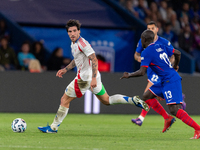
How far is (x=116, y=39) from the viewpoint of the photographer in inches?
649

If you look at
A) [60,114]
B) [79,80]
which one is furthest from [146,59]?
[60,114]

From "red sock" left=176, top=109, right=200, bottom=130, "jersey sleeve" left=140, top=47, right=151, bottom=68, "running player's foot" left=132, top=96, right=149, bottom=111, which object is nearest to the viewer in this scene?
"red sock" left=176, top=109, right=200, bottom=130

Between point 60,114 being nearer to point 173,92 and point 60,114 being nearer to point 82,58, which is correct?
point 82,58

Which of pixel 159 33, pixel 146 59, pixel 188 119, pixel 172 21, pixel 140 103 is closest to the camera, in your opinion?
pixel 188 119

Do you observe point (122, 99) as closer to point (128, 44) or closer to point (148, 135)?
point (148, 135)

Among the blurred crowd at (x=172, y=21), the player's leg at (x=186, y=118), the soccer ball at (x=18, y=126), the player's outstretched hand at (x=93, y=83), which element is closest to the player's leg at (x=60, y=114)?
the soccer ball at (x=18, y=126)

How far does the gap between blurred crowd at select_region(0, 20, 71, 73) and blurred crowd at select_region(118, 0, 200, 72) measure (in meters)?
4.27

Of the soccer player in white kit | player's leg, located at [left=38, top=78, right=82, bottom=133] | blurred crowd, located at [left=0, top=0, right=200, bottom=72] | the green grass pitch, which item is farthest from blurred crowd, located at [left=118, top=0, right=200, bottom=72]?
player's leg, located at [left=38, top=78, right=82, bottom=133]

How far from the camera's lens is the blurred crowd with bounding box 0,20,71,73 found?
13562 mm

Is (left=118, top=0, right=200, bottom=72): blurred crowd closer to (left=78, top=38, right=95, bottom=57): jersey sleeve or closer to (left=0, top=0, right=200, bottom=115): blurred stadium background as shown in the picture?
(left=0, top=0, right=200, bottom=115): blurred stadium background

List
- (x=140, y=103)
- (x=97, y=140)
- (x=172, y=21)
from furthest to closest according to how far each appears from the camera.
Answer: (x=172, y=21)
(x=140, y=103)
(x=97, y=140)

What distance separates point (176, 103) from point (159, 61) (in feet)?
2.36

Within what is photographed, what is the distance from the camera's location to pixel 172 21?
59.7 feet

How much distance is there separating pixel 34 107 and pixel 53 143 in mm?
6598
